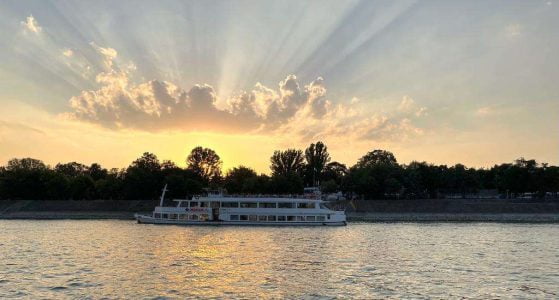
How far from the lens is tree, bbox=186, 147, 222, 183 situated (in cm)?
17125

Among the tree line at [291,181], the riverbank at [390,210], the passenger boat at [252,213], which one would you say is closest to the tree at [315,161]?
the tree line at [291,181]

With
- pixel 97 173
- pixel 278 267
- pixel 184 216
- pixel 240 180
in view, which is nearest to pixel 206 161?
pixel 240 180

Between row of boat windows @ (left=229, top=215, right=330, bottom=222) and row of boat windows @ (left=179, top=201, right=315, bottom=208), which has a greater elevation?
row of boat windows @ (left=179, top=201, right=315, bottom=208)

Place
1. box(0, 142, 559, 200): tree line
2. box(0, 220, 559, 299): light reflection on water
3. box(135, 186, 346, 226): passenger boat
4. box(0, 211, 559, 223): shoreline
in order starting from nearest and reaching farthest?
box(0, 220, 559, 299): light reflection on water, box(135, 186, 346, 226): passenger boat, box(0, 211, 559, 223): shoreline, box(0, 142, 559, 200): tree line

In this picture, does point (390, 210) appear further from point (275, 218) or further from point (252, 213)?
point (252, 213)

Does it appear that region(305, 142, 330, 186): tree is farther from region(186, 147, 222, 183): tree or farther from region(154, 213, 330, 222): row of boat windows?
region(154, 213, 330, 222): row of boat windows

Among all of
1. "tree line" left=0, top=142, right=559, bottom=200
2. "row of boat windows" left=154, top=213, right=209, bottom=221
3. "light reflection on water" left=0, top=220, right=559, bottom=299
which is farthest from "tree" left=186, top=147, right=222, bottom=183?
"light reflection on water" left=0, top=220, right=559, bottom=299

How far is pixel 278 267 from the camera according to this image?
128ft

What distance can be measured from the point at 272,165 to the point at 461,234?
103 meters

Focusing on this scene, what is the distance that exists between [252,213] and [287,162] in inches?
3044

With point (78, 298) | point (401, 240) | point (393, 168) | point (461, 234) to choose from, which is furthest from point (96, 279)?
point (393, 168)

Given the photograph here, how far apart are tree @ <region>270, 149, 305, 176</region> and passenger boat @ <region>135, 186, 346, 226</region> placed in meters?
74.3

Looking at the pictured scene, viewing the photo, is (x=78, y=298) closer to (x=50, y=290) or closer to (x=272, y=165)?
(x=50, y=290)

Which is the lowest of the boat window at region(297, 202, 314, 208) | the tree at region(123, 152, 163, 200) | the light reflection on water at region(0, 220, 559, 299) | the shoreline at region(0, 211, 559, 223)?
the light reflection on water at region(0, 220, 559, 299)
